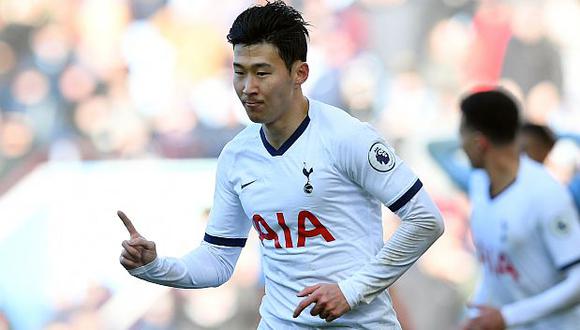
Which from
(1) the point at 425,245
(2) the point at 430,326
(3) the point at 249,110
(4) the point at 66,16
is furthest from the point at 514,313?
(4) the point at 66,16

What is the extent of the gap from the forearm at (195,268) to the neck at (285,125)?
1.76 feet

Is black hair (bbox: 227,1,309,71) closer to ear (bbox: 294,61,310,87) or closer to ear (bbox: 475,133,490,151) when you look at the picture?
ear (bbox: 294,61,310,87)

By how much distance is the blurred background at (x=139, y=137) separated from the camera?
9.09m

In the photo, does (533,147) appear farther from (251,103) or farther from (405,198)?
(251,103)

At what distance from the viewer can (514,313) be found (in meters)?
5.34

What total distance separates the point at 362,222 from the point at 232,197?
53cm

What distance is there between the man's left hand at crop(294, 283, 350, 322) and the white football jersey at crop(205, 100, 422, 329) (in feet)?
0.58

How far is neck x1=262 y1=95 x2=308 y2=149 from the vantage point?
13.6 ft

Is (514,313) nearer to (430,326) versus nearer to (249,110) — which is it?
(249,110)

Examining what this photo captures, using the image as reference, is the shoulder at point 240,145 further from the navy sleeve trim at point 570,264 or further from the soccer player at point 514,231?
the navy sleeve trim at point 570,264

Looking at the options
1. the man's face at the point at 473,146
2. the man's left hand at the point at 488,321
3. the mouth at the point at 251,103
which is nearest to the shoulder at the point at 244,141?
the mouth at the point at 251,103

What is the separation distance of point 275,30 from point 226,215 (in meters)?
0.73

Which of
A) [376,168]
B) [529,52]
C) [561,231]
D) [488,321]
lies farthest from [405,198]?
[529,52]

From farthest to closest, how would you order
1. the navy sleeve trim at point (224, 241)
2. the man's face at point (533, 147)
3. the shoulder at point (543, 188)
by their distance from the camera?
the man's face at point (533, 147)
the shoulder at point (543, 188)
the navy sleeve trim at point (224, 241)
